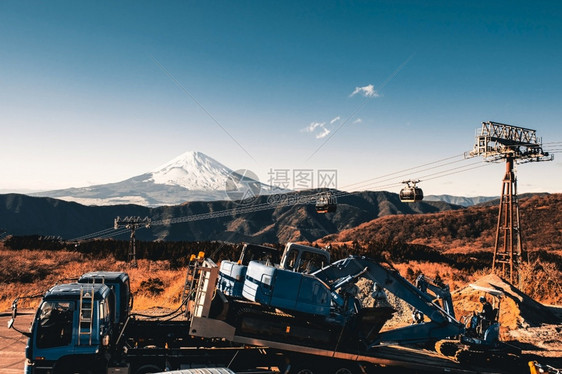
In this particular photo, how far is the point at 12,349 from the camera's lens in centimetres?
1313

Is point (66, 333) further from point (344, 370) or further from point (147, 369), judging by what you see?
point (344, 370)

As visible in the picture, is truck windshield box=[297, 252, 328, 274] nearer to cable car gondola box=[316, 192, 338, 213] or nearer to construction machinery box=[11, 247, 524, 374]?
construction machinery box=[11, 247, 524, 374]

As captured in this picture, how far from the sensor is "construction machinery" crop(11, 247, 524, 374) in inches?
335

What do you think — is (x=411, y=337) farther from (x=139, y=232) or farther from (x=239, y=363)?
(x=139, y=232)

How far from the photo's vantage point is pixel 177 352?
9.54 metres

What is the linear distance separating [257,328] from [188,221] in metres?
121

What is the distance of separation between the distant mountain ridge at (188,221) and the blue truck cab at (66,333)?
9449 centimetres

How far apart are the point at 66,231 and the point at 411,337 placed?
12326 cm

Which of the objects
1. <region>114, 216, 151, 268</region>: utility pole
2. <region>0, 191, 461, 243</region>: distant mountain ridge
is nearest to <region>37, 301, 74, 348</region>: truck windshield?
<region>114, 216, 151, 268</region>: utility pole

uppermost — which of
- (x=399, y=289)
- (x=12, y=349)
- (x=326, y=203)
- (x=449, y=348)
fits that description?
(x=326, y=203)

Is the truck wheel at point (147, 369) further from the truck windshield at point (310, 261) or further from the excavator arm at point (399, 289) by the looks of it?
the truck windshield at point (310, 261)

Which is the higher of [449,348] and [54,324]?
[54,324]

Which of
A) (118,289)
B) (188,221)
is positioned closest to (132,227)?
(118,289)

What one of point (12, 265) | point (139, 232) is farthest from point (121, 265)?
point (139, 232)
